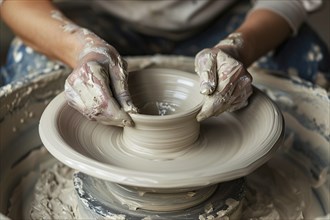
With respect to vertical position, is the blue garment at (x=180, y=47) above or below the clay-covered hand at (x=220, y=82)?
below

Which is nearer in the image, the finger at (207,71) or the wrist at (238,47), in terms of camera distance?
the finger at (207,71)

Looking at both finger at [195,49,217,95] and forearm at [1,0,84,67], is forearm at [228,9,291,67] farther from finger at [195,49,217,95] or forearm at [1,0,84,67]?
forearm at [1,0,84,67]

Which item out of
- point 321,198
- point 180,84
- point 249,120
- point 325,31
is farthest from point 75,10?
point 325,31

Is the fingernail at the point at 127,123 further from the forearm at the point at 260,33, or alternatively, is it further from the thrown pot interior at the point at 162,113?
the forearm at the point at 260,33

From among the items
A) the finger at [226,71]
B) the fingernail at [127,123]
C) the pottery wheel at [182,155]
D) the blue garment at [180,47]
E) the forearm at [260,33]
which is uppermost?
the finger at [226,71]

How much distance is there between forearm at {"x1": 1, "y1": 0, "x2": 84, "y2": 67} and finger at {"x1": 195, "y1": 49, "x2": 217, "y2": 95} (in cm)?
37

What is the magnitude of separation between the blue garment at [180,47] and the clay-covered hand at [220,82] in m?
0.60

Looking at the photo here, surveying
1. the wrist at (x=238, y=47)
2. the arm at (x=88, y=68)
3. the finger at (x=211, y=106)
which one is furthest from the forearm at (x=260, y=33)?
the arm at (x=88, y=68)

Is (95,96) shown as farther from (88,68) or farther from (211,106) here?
(211,106)

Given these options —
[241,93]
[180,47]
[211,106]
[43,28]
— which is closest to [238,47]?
[241,93]

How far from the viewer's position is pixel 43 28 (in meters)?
1.60

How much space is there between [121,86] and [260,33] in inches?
26.0

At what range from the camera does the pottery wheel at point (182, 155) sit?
107 centimetres

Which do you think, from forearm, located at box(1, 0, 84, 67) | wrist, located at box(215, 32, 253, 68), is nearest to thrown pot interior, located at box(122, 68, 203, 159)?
wrist, located at box(215, 32, 253, 68)
